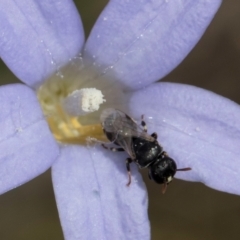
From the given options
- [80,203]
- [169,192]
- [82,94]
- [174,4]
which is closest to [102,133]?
[82,94]

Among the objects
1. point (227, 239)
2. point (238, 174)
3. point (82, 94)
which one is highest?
point (82, 94)

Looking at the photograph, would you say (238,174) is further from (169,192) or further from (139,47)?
(169,192)

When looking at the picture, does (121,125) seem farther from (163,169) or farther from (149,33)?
(149,33)

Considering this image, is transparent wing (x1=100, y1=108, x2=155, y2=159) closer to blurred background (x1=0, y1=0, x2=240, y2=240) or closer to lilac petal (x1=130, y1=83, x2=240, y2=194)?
lilac petal (x1=130, y1=83, x2=240, y2=194)

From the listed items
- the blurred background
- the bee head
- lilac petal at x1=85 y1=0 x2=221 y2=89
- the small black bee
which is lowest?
the blurred background

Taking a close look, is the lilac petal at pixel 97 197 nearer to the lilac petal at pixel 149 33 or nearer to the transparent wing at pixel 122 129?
the transparent wing at pixel 122 129

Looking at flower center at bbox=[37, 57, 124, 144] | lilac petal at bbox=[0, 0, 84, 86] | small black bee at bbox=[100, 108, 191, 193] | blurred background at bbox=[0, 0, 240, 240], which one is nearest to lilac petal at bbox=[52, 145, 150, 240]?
small black bee at bbox=[100, 108, 191, 193]
